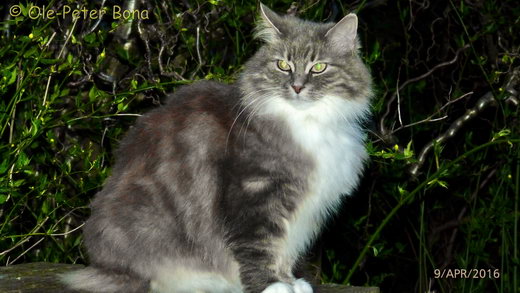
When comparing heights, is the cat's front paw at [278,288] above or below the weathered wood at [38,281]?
above

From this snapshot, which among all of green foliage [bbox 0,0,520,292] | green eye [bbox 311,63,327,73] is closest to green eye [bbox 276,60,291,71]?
green eye [bbox 311,63,327,73]

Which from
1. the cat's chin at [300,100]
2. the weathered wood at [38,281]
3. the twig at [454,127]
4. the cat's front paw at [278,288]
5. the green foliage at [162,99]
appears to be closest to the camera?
the cat's front paw at [278,288]

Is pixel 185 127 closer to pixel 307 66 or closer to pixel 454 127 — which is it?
pixel 307 66

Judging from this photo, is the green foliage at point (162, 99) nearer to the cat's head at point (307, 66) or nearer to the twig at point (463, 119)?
the twig at point (463, 119)

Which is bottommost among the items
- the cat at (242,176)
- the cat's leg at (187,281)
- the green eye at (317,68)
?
the cat's leg at (187,281)

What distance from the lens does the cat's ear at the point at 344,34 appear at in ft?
11.1

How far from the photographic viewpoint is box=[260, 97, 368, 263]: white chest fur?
130 inches

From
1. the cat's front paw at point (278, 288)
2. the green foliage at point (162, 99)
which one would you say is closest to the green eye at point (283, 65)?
the green foliage at point (162, 99)

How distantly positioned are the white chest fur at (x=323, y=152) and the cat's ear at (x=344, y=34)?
0.83 ft

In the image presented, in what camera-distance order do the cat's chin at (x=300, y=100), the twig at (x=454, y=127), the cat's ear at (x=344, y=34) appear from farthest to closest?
the twig at (x=454, y=127) → the cat's ear at (x=344, y=34) → the cat's chin at (x=300, y=100)

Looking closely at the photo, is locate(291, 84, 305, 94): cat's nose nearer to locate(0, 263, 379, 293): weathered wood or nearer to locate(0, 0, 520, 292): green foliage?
locate(0, 0, 520, 292): green foliage

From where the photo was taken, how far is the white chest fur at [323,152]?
3.31m

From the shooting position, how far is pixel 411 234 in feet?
17.6

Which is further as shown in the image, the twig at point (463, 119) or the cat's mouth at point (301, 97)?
the twig at point (463, 119)
